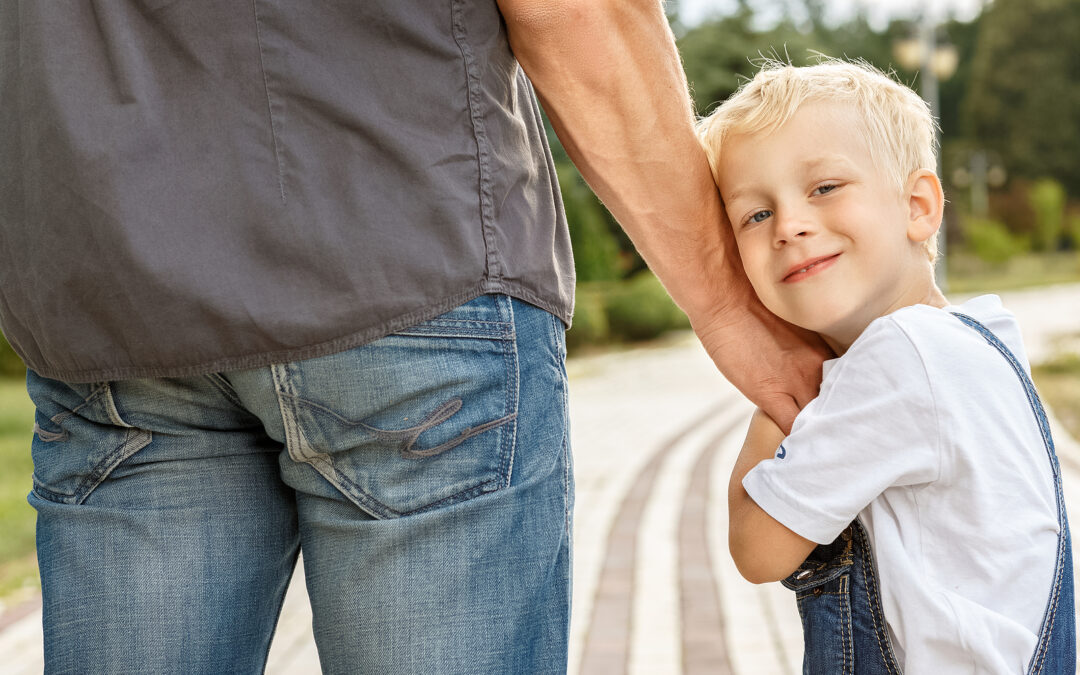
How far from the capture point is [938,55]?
1748cm

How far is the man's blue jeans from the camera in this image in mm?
940

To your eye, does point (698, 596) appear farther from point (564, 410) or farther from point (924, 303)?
point (564, 410)

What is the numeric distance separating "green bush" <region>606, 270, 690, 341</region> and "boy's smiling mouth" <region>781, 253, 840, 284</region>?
14.9m

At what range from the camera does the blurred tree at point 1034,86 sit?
1558 inches

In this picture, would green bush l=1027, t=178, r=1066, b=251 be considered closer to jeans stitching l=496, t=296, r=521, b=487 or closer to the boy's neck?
the boy's neck

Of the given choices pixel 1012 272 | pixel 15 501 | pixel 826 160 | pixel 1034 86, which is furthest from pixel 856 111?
pixel 1034 86

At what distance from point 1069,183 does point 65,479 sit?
150 ft

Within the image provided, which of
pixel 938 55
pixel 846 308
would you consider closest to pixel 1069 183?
pixel 938 55

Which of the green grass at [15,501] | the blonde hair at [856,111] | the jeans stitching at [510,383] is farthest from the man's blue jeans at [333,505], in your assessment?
the green grass at [15,501]

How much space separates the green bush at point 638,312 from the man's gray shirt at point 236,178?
50.1 feet

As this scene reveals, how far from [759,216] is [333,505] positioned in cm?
71

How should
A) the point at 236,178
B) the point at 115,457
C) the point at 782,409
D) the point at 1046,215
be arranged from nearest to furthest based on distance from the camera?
the point at 236,178 → the point at 115,457 → the point at 782,409 → the point at 1046,215

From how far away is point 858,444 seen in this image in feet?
3.81

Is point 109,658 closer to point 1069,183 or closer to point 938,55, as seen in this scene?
point 938,55
